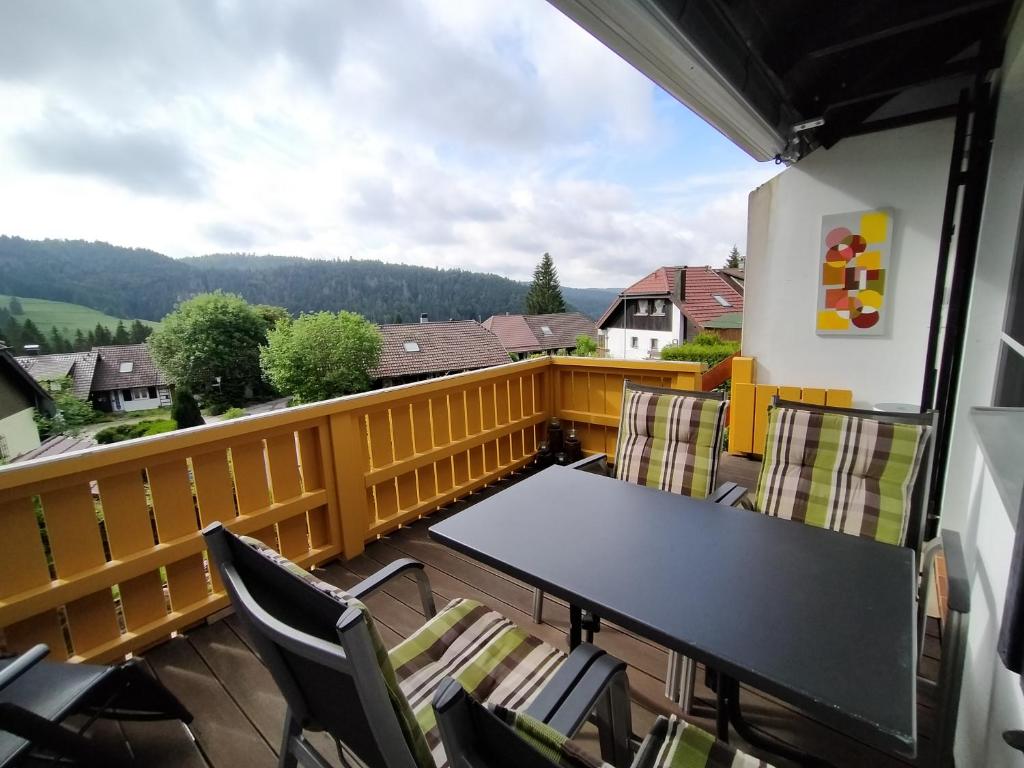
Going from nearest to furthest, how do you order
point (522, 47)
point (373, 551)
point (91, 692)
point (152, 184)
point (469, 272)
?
point (91, 692)
point (373, 551)
point (522, 47)
point (152, 184)
point (469, 272)

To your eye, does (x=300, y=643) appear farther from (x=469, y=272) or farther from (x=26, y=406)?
(x=469, y=272)

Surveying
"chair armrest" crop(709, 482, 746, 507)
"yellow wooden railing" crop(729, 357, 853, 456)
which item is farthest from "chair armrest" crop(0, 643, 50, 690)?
"yellow wooden railing" crop(729, 357, 853, 456)

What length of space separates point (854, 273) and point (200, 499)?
15.6 ft

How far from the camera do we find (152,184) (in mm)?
8758

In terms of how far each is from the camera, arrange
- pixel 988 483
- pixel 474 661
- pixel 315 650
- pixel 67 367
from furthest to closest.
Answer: pixel 67 367 < pixel 988 483 < pixel 474 661 < pixel 315 650

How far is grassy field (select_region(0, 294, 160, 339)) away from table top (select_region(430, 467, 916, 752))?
3453 millimetres

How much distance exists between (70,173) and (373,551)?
23.2 ft

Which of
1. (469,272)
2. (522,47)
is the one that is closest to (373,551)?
(522,47)

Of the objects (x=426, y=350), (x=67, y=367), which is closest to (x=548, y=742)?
(x=67, y=367)

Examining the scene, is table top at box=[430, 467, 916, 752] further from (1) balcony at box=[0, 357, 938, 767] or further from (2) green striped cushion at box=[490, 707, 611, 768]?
(1) balcony at box=[0, 357, 938, 767]

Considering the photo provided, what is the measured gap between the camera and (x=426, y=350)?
59.0ft

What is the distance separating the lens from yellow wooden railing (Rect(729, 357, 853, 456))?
4.12 metres

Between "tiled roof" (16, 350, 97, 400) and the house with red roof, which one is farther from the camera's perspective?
the house with red roof

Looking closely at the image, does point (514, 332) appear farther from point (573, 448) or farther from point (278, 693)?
point (278, 693)
